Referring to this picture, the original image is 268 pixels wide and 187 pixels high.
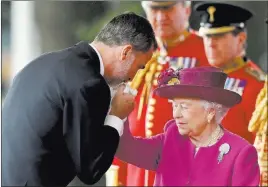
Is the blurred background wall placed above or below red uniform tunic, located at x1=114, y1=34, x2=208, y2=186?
above

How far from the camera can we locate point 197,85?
106 inches

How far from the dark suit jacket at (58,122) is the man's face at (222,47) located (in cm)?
57

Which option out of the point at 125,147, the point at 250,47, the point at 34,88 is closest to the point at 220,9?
the point at 250,47

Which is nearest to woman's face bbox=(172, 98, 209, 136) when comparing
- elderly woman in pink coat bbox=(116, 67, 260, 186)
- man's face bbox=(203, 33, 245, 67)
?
elderly woman in pink coat bbox=(116, 67, 260, 186)

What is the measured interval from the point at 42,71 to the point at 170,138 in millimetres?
590

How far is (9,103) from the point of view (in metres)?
2.49

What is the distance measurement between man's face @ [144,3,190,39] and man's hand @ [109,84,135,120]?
320 millimetres

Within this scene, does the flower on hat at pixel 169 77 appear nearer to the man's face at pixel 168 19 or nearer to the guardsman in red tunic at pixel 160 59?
the guardsman in red tunic at pixel 160 59

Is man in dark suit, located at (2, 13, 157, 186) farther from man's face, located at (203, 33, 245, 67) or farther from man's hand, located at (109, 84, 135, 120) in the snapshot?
man's face, located at (203, 33, 245, 67)

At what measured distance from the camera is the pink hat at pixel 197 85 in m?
2.70

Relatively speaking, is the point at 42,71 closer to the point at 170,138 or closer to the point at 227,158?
the point at 170,138

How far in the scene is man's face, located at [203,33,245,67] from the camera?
9.35 feet

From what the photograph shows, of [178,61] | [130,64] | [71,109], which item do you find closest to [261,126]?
[178,61]

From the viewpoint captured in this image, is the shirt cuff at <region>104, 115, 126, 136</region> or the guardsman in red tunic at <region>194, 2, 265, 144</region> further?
the guardsman in red tunic at <region>194, 2, 265, 144</region>
